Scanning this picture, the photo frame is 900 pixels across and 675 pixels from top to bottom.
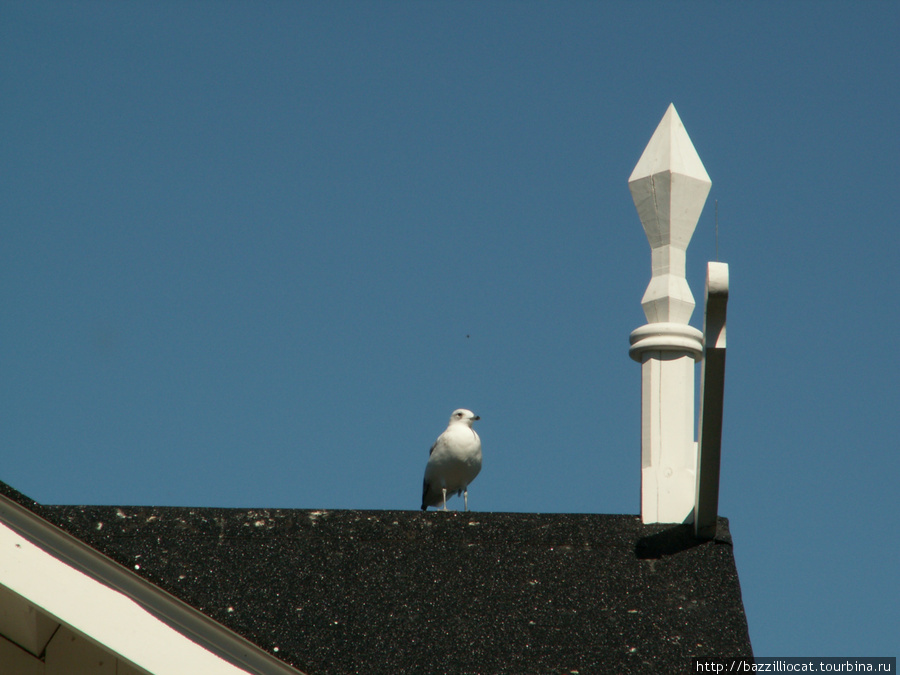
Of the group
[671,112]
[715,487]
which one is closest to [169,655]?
[715,487]

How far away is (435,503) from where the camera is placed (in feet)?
33.7

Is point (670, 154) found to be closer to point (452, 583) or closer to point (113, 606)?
point (452, 583)

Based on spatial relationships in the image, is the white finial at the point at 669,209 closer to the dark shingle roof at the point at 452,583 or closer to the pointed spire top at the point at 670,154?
the pointed spire top at the point at 670,154

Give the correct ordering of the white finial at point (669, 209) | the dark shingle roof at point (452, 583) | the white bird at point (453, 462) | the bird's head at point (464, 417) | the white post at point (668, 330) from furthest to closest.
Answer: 1. the bird's head at point (464, 417)
2. the white bird at point (453, 462)
3. the white finial at point (669, 209)
4. the white post at point (668, 330)
5. the dark shingle roof at point (452, 583)

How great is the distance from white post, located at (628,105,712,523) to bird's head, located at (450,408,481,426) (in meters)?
4.69

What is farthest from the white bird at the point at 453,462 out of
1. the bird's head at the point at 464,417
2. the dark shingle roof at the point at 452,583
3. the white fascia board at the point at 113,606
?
the white fascia board at the point at 113,606

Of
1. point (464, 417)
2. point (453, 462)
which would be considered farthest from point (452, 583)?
point (464, 417)

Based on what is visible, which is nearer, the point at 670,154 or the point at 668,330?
the point at 668,330

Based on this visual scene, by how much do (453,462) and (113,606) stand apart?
617 cm

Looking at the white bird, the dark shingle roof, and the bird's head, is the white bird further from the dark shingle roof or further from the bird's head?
the dark shingle roof

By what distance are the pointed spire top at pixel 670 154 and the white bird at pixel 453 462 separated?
3840mm

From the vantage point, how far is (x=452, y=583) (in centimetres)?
479

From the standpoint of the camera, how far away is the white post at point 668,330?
546 centimetres


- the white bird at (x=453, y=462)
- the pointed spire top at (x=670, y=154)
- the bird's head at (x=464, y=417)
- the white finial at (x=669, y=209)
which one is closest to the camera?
Result: the white finial at (x=669, y=209)
